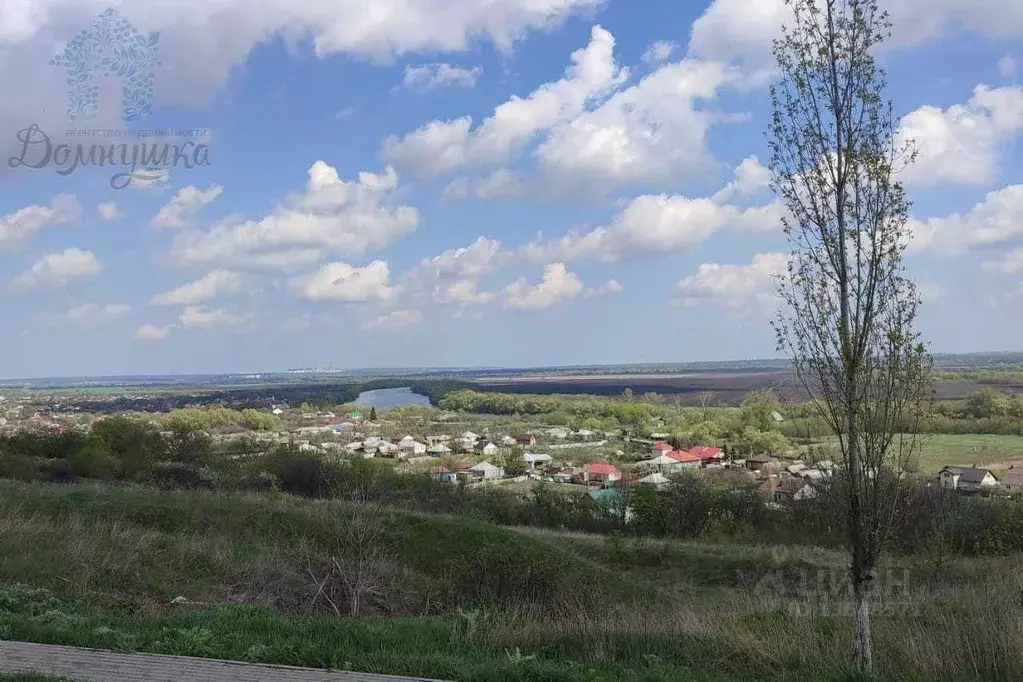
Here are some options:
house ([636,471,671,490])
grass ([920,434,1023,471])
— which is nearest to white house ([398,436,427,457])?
house ([636,471,671,490])

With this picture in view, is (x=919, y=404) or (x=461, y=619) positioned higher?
(x=919, y=404)

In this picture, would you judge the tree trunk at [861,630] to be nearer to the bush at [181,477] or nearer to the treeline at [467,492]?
the treeline at [467,492]

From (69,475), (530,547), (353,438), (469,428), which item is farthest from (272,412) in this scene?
(530,547)

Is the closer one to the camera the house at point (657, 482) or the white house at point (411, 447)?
the house at point (657, 482)

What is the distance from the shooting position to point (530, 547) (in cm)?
1972

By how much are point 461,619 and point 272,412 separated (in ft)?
265

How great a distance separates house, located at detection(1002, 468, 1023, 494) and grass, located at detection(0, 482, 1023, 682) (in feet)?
71.9

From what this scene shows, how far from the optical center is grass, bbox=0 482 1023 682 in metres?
6.12

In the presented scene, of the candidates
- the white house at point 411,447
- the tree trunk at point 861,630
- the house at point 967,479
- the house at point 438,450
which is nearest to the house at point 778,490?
the house at point 967,479

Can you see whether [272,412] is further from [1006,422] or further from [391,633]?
[391,633]

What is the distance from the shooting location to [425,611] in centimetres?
1229

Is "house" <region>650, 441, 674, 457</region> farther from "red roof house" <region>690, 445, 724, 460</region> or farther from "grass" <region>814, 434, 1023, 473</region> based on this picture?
"grass" <region>814, 434, 1023, 473</region>

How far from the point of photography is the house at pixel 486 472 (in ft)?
202

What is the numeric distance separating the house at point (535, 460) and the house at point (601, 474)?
658 cm
